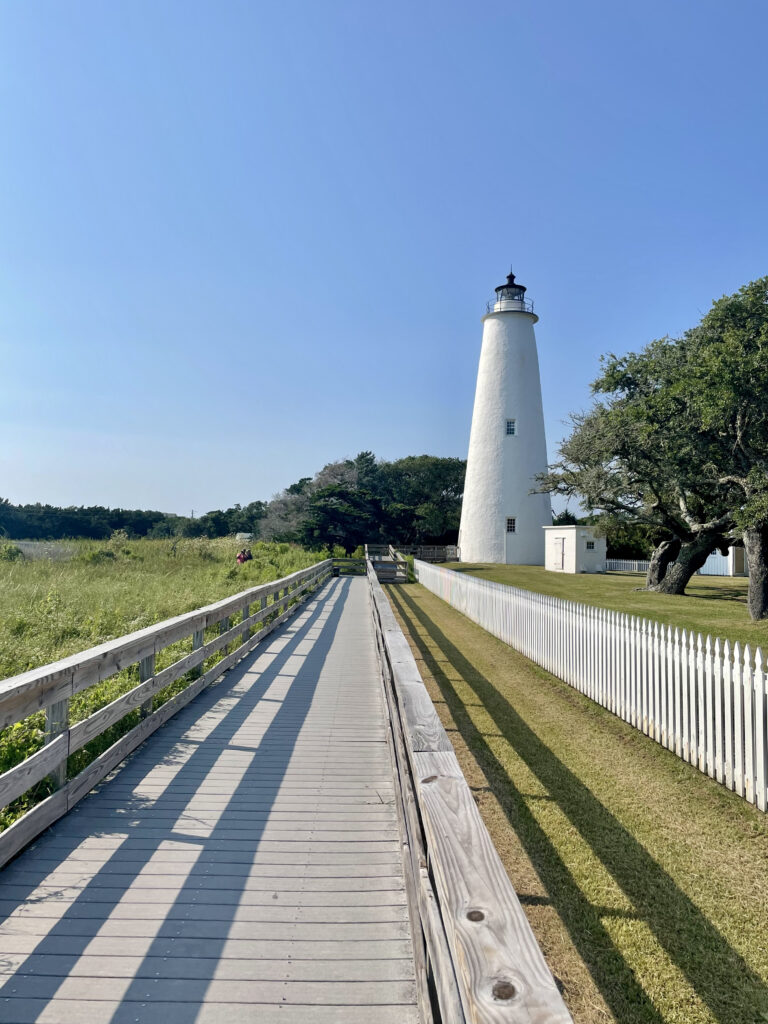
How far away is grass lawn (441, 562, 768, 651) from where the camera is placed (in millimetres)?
13078

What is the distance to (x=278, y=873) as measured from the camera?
295 cm

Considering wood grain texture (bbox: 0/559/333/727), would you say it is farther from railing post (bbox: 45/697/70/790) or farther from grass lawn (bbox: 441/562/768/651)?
grass lawn (bbox: 441/562/768/651)

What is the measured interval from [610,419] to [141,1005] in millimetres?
19318

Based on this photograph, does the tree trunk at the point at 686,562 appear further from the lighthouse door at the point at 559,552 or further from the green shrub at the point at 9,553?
the green shrub at the point at 9,553

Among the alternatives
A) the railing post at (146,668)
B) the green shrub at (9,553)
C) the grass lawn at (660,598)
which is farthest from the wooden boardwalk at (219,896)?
the green shrub at (9,553)

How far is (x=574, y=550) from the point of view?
3084cm

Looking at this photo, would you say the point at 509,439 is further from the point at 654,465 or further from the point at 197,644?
the point at 197,644

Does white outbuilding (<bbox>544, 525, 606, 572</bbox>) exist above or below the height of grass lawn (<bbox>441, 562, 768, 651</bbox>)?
above

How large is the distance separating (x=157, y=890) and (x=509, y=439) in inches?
1280

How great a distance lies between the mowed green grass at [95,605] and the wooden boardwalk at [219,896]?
30.1 inches

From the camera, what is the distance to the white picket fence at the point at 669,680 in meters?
4.70

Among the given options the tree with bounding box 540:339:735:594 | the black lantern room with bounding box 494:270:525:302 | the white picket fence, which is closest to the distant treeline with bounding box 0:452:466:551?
the black lantern room with bounding box 494:270:525:302

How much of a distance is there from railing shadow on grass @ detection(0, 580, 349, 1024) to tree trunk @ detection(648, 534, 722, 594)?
65.4 feet

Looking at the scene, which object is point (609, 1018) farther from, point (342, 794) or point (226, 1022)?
point (342, 794)
